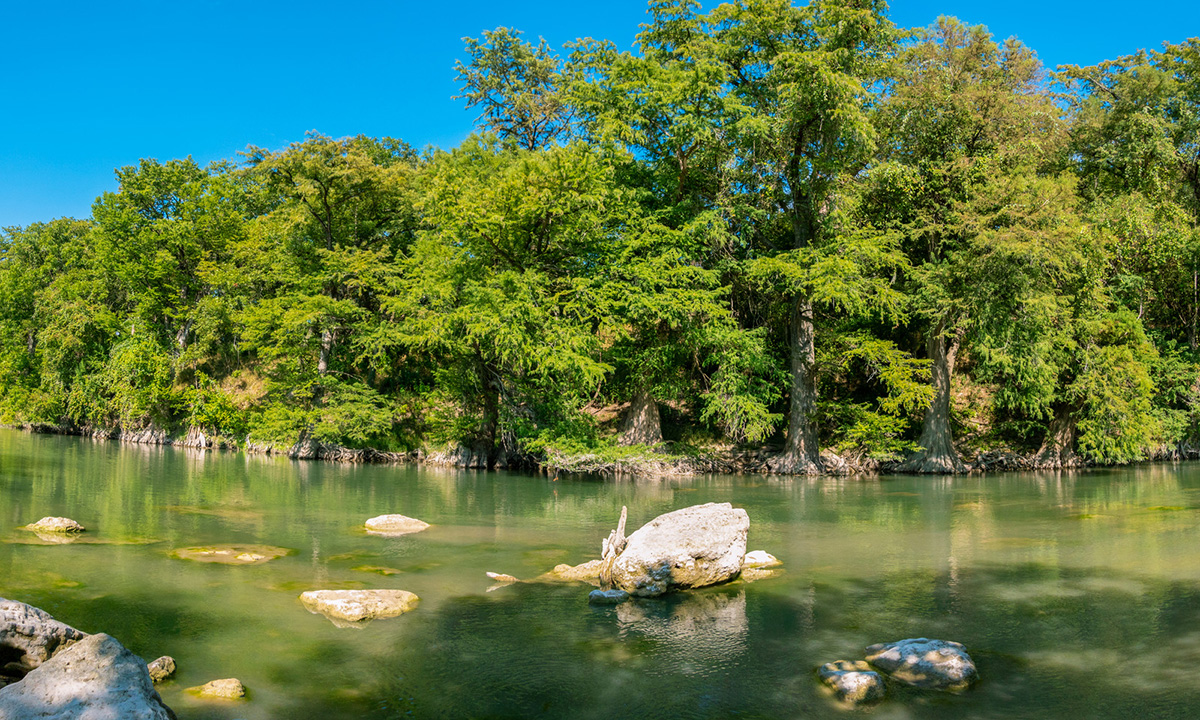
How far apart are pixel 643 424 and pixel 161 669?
21.9 m

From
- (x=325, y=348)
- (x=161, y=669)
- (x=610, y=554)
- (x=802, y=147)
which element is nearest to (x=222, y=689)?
(x=161, y=669)

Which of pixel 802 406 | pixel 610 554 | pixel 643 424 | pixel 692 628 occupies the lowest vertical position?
pixel 692 628

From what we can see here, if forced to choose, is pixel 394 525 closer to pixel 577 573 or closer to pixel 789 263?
pixel 577 573

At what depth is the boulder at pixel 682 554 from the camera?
10.5m

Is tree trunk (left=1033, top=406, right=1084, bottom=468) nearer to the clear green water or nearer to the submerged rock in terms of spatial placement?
the clear green water

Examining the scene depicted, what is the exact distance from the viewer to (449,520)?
16.4 meters

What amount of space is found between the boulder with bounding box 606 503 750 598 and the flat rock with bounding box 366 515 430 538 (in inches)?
223

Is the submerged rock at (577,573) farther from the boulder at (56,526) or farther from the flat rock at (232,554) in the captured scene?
the boulder at (56,526)

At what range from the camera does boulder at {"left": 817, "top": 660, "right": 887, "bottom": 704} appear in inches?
264

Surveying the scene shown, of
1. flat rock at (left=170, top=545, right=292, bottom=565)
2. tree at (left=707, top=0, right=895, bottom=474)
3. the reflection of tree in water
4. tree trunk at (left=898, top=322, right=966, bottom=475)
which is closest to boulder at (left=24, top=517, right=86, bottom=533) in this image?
flat rock at (left=170, top=545, right=292, bottom=565)

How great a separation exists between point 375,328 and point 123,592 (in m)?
23.0

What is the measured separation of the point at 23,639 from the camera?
6566 millimetres

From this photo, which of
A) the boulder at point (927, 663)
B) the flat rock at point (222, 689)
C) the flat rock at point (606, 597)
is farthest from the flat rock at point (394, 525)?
the boulder at point (927, 663)

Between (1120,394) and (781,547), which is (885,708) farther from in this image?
(1120,394)
